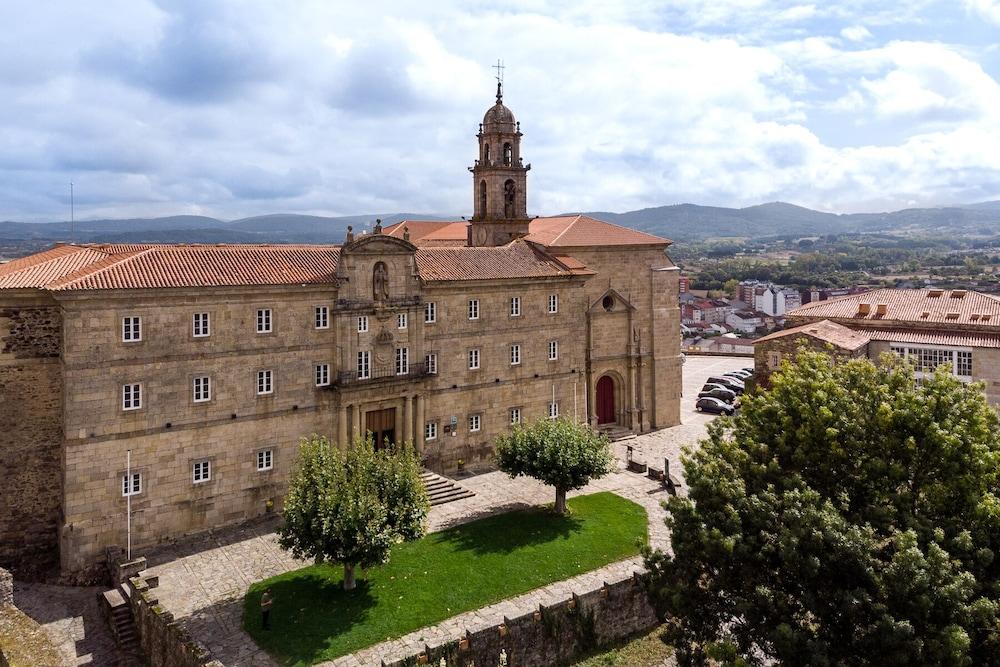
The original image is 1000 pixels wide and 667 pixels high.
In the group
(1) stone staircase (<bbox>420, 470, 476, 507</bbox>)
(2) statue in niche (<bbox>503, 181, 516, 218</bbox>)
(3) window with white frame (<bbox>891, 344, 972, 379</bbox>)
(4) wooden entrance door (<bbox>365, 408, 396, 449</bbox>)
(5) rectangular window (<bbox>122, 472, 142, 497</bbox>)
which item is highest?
(2) statue in niche (<bbox>503, 181, 516, 218</bbox>)

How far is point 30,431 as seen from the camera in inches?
1086

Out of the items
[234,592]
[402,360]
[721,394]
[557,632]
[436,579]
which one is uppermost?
Result: [402,360]

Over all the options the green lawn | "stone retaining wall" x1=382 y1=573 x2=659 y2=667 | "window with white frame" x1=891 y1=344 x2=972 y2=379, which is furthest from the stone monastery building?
"window with white frame" x1=891 y1=344 x2=972 y2=379

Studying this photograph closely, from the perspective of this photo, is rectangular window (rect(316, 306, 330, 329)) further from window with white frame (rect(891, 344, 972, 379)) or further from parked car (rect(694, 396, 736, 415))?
window with white frame (rect(891, 344, 972, 379))

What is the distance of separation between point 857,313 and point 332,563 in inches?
1612

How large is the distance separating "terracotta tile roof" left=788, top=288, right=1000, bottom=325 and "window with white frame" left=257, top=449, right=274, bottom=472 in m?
39.4

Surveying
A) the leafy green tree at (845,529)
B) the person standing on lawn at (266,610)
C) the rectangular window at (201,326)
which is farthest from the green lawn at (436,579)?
the rectangular window at (201,326)

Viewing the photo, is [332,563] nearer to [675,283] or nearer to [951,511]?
[951,511]

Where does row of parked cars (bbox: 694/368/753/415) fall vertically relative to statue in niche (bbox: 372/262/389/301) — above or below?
below

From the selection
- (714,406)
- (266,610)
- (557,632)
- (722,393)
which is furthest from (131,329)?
(722,393)

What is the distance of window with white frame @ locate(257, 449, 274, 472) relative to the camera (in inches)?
1197

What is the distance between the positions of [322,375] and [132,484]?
905 centimetres

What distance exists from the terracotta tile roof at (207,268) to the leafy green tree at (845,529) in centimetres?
2005

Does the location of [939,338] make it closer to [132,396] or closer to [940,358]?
[940,358]
